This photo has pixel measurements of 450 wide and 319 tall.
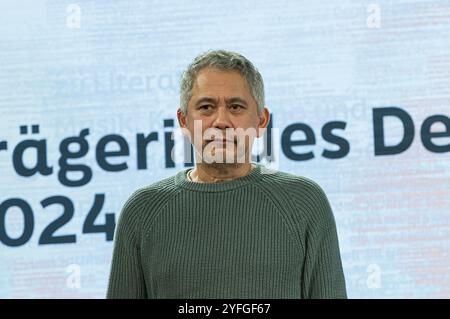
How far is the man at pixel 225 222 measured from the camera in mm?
1391

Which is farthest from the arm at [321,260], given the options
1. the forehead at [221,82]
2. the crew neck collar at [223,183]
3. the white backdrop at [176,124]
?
the white backdrop at [176,124]

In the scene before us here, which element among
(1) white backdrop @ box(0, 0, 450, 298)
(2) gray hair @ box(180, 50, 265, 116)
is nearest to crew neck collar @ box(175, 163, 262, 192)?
(2) gray hair @ box(180, 50, 265, 116)

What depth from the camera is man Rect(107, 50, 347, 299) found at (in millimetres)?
1391

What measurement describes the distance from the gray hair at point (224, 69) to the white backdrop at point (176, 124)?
97 cm

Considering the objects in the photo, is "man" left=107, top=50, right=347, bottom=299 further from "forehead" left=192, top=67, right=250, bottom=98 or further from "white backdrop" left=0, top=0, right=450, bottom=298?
"white backdrop" left=0, top=0, right=450, bottom=298

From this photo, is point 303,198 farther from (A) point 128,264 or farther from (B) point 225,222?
(A) point 128,264

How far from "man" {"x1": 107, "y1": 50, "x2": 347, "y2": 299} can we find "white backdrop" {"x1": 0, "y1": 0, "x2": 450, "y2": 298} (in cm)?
96

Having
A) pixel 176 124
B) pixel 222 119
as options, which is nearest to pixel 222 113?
pixel 222 119

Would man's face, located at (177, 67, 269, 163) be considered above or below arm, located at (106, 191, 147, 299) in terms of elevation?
above

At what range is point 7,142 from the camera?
2.52 m

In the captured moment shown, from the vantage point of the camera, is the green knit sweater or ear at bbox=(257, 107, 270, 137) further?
ear at bbox=(257, 107, 270, 137)

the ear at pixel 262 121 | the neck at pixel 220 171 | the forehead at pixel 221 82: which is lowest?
the neck at pixel 220 171

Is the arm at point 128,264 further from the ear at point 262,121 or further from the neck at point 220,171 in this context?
the ear at point 262,121

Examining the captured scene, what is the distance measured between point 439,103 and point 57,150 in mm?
1048
